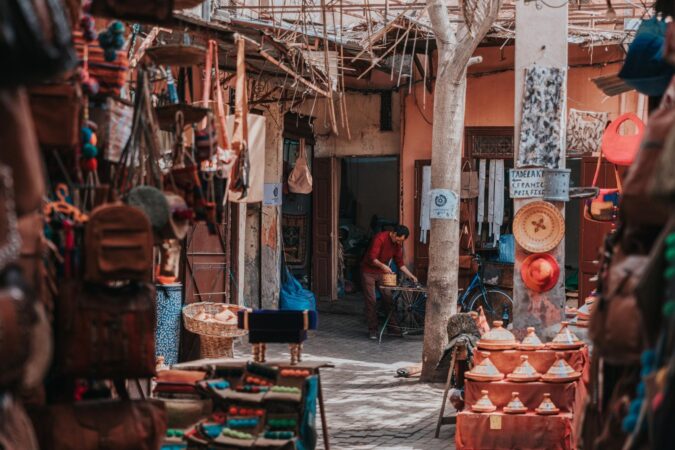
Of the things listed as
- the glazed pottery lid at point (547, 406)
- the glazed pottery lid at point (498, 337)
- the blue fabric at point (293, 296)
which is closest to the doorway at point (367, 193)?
the blue fabric at point (293, 296)

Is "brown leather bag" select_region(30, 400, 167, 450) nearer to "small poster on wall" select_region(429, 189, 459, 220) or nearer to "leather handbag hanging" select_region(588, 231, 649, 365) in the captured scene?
"leather handbag hanging" select_region(588, 231, 649, 365)

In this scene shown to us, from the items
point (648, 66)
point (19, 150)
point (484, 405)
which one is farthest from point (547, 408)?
point (19, 150)

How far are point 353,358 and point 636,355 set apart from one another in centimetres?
1204

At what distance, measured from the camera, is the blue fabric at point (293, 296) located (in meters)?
17.9

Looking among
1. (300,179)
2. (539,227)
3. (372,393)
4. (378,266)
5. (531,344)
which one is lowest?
(372,393)

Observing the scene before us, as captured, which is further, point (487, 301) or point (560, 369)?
point (487, 301)

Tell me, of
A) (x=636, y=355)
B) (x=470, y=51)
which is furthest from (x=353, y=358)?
(x=636, y=355)

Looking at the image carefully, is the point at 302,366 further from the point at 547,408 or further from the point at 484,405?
the point at 547,408

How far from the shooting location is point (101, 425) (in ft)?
16.8

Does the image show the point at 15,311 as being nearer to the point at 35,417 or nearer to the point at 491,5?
the point at 35,417

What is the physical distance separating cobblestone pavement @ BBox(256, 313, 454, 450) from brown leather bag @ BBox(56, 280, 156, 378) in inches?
195

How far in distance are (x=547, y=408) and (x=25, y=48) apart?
23.3ft

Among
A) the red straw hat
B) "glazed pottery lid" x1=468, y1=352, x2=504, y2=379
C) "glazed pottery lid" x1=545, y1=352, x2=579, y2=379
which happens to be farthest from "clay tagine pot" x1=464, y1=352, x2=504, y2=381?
the red straw hat

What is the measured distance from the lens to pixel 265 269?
17578 millimetres
